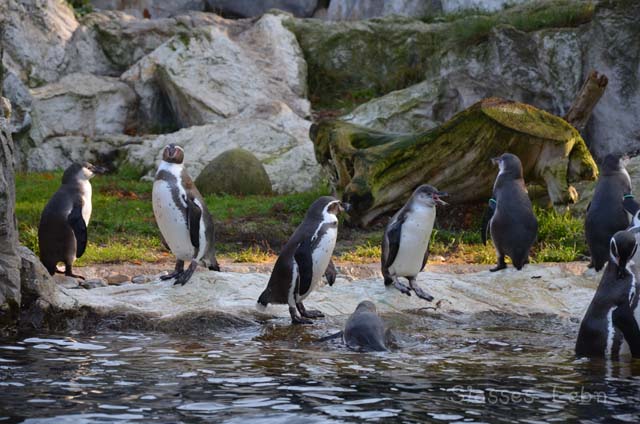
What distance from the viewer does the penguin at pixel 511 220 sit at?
9648 millimetres

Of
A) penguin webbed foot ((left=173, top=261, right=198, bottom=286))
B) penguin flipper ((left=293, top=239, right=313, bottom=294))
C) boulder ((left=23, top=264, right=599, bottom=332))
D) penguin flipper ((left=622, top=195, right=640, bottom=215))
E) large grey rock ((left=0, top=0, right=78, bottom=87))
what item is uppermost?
large grey rock ((left=0, top=0, right=78, bottom=87))

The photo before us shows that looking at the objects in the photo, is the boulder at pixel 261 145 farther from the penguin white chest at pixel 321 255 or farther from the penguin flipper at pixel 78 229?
the penguin white chest at pixel 321 255

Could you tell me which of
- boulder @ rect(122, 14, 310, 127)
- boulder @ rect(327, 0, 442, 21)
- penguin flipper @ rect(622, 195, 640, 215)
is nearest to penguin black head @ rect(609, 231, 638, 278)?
penguin flipper @ rect(622, 195, 640, 215)

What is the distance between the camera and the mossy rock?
16156 millimetres

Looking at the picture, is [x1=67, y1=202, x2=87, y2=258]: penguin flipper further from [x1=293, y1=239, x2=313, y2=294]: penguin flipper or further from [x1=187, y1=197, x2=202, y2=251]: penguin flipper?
[x1=293, y1=239, x2=313, y2=294]: penguin flipper

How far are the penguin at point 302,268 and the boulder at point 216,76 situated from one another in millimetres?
11505

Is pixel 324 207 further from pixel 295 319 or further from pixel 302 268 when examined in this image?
pixel 295 319

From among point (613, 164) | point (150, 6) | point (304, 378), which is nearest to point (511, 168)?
point (613, 164)

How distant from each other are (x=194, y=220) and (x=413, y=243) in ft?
6.41

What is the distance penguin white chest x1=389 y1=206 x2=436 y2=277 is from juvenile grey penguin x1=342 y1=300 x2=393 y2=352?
1.39 meters

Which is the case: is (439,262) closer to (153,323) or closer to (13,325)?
(153,323)

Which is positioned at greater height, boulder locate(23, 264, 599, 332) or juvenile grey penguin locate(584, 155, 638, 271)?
juvenile grey penguin locate(584, 155, 638, 271)

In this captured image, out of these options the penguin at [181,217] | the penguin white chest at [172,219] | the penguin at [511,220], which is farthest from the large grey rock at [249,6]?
the penguin white chest at [172,219]

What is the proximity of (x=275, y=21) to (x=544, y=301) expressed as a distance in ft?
49.1
